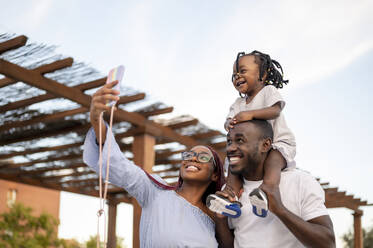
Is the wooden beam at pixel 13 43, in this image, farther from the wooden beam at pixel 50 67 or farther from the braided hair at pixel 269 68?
the braided hair at pixel 269 68

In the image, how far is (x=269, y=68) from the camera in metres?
2.96

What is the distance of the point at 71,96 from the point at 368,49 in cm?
652

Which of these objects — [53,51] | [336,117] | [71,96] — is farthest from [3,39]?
[336,117]

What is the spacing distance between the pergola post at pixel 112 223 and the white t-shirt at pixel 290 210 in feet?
26.0

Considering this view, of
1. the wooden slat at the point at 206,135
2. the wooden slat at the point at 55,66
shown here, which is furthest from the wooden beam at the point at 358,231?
the wooden slat at the point at 55,66

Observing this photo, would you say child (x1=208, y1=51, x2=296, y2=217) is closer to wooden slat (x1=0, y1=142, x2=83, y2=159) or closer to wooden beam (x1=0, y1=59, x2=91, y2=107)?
→ wooden beam (x1=0, y1=59, x2=91, y2=107)

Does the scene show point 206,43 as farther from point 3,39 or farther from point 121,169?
point 121,169

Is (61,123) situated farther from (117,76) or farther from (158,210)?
(117,76)

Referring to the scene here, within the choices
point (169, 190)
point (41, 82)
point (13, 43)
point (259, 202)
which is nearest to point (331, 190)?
point (41, 82)

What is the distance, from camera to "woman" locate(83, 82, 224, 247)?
2602 mm

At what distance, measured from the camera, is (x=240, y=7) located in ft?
27.5

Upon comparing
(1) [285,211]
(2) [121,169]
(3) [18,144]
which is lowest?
(1) [285,211]

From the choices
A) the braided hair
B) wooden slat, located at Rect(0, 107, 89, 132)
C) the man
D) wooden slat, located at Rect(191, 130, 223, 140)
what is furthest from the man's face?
wooden slat, located at Rect(191, 130, 223, 140)

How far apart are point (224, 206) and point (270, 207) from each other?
221 mm
